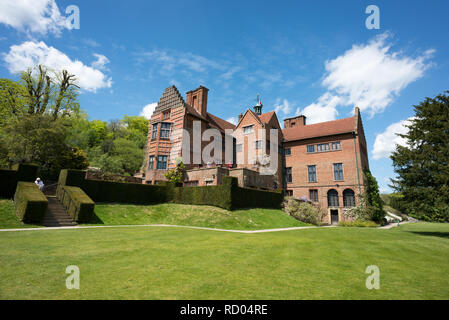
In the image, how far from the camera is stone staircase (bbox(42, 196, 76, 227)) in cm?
1493

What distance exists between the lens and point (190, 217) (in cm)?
2045

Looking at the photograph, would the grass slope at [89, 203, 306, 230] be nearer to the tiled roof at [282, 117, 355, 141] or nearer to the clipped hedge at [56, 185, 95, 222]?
the clipped hedge at [56, 185, 95, 222]

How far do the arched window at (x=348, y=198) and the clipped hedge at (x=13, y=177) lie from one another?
34988 mm

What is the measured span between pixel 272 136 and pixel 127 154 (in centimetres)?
2782

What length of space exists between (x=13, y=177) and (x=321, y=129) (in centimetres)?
3733

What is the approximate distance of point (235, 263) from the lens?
632cm

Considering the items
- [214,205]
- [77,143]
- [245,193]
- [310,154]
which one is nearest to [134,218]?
[214,205]

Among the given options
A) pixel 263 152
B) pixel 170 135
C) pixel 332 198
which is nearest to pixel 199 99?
pixel 170 135

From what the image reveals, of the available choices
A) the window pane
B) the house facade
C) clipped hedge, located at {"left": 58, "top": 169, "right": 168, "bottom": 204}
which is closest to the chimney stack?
the house facade

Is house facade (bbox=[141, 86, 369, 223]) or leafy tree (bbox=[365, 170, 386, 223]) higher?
house facade (bbox=[141, 86, 369, 223])

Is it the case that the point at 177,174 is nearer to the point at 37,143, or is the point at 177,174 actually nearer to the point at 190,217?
the point at 190,217

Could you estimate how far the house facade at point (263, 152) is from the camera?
2919 cm

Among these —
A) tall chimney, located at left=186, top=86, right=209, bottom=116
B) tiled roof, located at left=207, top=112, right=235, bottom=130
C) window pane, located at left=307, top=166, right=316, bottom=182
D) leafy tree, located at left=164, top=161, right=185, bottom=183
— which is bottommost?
leafy tree, located at left=164, top=161, right=185, bottom=183

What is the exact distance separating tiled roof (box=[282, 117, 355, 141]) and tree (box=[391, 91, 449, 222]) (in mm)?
14252
